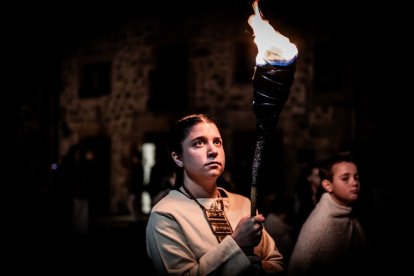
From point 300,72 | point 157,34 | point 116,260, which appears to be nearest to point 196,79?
point 157,34

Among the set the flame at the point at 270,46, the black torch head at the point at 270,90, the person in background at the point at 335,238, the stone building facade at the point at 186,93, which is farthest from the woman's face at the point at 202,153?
the stone building facade at the point at 186,93

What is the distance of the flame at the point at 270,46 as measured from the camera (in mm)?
2404

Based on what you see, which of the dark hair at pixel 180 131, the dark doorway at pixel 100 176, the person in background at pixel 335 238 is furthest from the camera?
the dark doorway at pixel 100 176

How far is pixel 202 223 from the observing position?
2.67 m

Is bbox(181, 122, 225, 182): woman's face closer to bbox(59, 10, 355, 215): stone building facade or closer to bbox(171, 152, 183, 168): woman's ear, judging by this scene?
bbox(171, 152, 183, 168): woman's ear

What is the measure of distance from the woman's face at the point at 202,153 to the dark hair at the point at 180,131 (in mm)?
35

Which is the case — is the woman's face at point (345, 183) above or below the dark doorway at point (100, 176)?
above

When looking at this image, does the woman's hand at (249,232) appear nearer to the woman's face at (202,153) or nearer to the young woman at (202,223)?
the young woman at (202,223)

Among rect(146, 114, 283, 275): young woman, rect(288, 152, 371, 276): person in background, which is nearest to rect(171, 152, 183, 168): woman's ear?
rect(146, 114, 283, 275): young woman

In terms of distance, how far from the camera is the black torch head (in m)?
2.38

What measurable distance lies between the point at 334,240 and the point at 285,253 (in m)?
1.29

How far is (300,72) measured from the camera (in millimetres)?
12672

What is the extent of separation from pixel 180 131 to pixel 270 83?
80 centimetres

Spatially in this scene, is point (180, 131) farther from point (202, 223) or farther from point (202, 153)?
point (202, 223)
